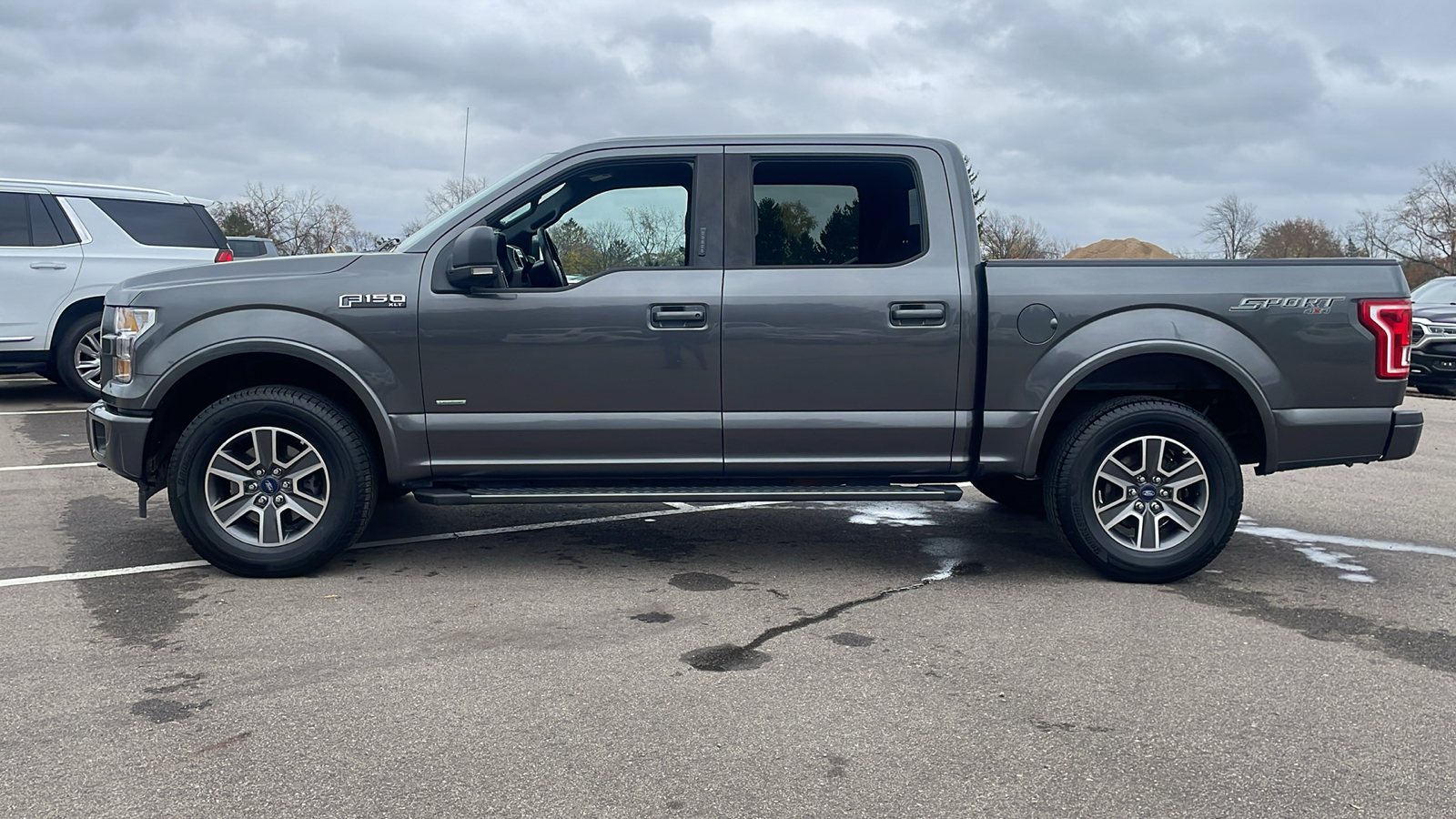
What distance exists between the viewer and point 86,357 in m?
11.5

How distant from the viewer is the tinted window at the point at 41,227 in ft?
36.6

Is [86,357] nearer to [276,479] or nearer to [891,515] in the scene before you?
[276,479]

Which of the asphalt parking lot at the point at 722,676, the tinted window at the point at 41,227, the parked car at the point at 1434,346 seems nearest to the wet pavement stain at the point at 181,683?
the asphalt parking lot at the point at 722,676

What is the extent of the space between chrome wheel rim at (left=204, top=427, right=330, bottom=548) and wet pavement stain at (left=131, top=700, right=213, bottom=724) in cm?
155

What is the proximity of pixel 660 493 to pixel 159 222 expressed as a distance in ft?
29.6

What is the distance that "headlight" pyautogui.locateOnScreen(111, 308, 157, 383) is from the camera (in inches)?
197

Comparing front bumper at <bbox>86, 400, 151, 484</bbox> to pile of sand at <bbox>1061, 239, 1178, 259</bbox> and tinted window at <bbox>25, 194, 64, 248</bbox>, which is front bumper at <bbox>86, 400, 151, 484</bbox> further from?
pile of sand at <bbox>1061, 239, 1178, 259</bbox>

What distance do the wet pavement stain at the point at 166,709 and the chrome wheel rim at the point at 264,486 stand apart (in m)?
1.55

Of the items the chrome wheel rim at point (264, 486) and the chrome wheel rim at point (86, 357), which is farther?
the chrome wheel rim at point (86, 357)

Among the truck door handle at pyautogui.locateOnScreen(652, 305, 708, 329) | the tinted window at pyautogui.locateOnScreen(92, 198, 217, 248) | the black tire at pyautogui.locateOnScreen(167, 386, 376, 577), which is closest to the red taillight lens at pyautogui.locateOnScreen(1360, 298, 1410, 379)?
the truck door handle at pyautogui.locateOnScreen(652, 305, 708, 329)

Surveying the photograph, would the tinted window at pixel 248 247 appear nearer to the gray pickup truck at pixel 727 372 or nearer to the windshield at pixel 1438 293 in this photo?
the gray pickup truck at pixel 727 372

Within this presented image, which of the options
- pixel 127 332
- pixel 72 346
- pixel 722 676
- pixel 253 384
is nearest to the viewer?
pixel 722 676

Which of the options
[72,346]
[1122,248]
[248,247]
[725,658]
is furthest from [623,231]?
[1122,248]

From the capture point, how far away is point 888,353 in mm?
5008
